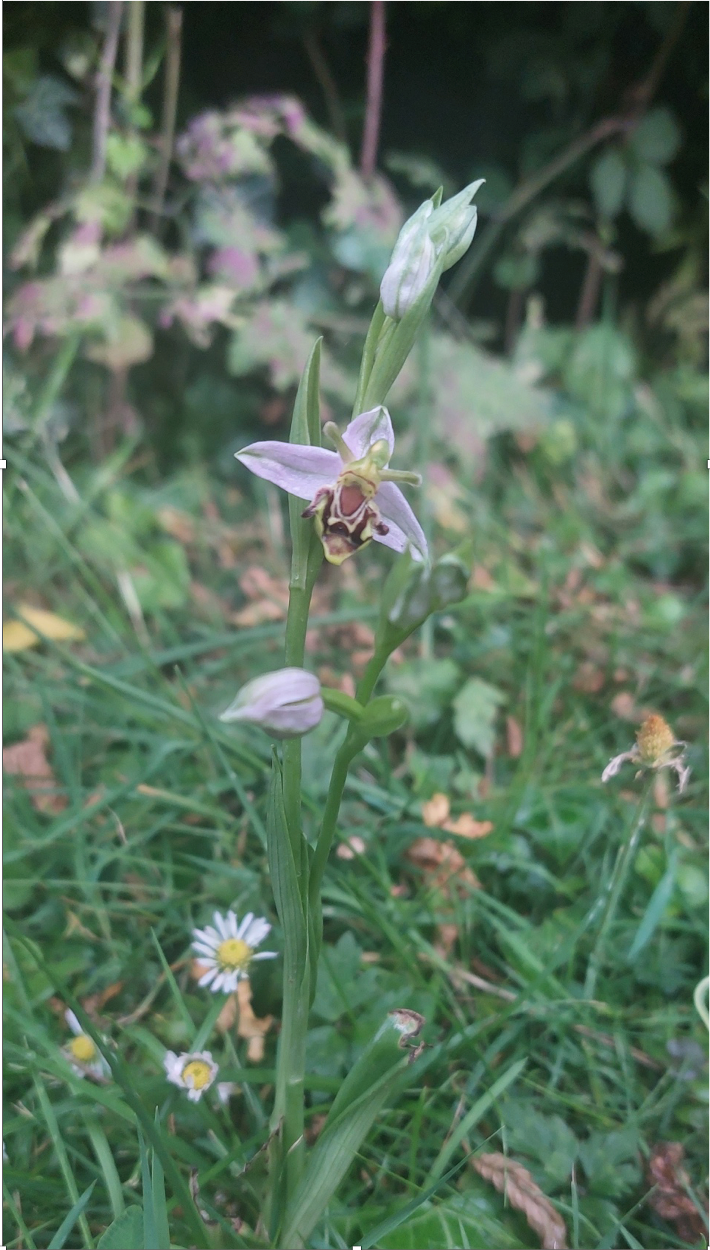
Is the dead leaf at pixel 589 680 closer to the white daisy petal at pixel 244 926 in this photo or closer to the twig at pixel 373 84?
the white daisy petal at pixel 244 926

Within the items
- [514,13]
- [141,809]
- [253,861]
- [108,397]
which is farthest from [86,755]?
[514,13]

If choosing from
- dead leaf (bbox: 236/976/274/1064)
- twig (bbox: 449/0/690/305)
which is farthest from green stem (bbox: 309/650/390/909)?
twig (bbox: 449/0/690/305)

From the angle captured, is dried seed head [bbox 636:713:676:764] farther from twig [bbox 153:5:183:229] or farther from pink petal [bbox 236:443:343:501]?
twig [bbox 153:5:183:229]

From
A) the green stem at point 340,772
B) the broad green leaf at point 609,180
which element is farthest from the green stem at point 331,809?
the broad green leaf at point 609,180

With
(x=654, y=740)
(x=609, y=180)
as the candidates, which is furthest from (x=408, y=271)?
(x=609, y=180)

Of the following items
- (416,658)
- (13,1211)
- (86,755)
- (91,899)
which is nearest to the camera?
(13,1211)

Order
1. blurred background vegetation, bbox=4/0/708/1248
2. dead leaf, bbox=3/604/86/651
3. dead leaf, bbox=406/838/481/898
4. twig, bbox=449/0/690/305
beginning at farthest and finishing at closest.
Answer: twig, bbox=449/0/690/305, dead leaf, bbox=3/604/86/651, dead leaf, bbox=406/838/481/898, blurred background vegetation, bbox=4/0/708/1248

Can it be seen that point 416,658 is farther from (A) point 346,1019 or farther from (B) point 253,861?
(A) point 346,1019
